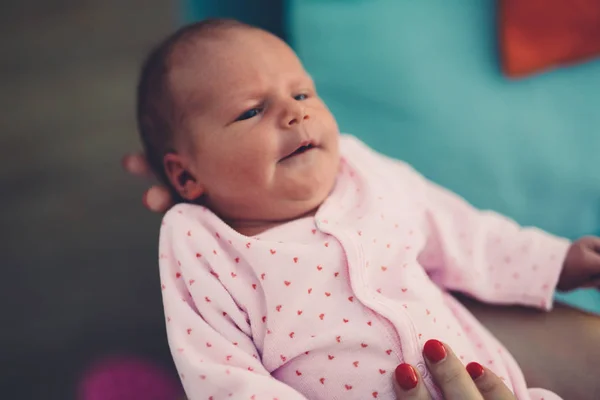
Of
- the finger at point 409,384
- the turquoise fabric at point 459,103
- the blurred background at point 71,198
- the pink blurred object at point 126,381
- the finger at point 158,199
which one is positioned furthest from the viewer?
the blurred background at point 71,198

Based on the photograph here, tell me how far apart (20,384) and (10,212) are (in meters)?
0.67

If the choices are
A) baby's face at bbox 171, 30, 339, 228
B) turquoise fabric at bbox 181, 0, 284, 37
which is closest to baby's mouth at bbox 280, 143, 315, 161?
baby's face at bbox 171, 30, 339, 228

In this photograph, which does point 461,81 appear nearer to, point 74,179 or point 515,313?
point 515,313

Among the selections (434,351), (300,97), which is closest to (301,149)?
(300,97)

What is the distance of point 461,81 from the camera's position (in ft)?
4.44

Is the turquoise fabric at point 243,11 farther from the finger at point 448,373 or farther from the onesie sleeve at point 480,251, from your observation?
the finger at point 448,373

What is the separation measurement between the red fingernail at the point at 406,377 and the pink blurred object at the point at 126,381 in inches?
33.2

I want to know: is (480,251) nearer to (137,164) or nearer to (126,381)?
(137,164)

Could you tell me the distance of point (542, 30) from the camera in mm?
1361

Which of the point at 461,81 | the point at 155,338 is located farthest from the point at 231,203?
the point at 155,338

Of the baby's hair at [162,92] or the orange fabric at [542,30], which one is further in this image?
the orange fabric at [542,30]

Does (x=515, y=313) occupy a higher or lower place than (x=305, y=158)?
lower

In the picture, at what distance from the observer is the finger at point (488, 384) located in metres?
0.77

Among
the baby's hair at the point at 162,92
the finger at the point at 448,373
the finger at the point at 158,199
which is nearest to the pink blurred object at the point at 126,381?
the finger at the point at 158,199
